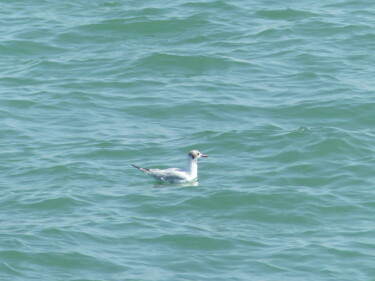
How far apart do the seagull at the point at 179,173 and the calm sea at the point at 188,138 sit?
0.27 metres

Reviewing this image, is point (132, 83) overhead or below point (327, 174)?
overhead

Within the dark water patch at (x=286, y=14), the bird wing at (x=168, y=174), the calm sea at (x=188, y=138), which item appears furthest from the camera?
the dark water patch at (x=286, y=14)

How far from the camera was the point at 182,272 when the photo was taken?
54.1ft

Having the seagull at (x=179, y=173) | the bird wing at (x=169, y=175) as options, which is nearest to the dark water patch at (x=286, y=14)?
the seagull at (x=179, y=173)

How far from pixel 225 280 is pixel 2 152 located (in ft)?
23.7

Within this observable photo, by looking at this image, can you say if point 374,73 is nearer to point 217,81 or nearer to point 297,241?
point 217,81

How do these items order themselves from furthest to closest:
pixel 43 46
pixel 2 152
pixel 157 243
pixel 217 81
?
pixel 43 46, pixel 217 81, pixel 2 152, pixel 157 243

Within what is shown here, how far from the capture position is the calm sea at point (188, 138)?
56.2 ft

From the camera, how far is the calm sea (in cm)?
1714

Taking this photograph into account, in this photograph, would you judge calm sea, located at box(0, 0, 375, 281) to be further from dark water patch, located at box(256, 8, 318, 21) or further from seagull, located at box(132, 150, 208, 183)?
Result: seagull, located at box(132, 150, 208, 183)

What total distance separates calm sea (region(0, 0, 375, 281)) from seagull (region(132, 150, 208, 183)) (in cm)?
27

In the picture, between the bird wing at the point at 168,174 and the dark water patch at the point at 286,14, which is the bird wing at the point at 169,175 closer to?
the bird wing at the point at 168,174

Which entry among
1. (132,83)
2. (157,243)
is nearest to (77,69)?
(132,83)

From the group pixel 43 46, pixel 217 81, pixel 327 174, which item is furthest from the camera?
pixel 43 46
